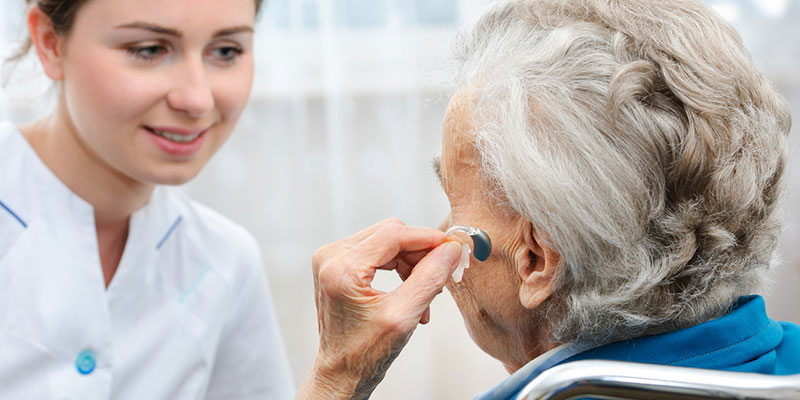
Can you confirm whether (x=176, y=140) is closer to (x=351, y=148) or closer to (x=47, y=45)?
(x=47, y=45)

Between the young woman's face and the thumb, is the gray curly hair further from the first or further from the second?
the young woman's face

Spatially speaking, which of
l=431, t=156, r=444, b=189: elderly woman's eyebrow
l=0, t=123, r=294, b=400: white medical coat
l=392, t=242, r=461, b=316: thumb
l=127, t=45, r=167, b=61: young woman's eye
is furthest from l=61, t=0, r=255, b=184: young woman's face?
l=392, t=242, r=461, b=316: thumb

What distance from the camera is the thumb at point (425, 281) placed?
2.66ft

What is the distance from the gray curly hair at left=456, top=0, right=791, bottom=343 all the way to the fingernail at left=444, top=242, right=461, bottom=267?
0.28ft

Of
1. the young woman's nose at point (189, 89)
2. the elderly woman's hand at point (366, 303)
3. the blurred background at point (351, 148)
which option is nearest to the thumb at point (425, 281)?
the elderly woman's hand at point (366, 303)

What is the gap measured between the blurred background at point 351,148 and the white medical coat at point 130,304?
601mm

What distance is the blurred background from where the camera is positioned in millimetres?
2025

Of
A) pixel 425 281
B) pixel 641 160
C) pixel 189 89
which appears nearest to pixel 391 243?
pixel 425 281

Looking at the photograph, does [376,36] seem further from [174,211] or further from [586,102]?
[586,102]

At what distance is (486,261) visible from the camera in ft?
2.96

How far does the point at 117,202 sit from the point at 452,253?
745mm

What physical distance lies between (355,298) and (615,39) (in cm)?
43

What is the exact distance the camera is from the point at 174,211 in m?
1.40

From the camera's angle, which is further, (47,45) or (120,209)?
(120,209)
